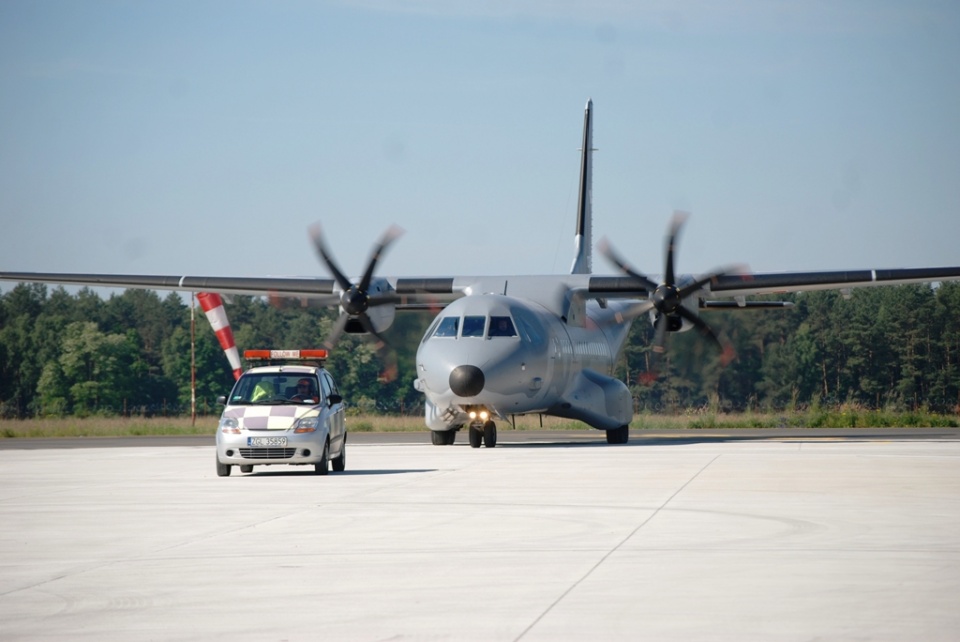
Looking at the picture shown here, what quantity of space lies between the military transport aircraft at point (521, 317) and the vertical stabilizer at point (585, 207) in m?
3.38

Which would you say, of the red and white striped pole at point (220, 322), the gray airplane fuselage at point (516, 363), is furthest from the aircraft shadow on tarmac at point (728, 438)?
the red and white striped pole at point (220, 322)

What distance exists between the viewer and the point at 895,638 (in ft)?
23.4

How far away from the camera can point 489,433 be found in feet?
96.9

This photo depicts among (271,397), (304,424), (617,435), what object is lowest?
(617,435)

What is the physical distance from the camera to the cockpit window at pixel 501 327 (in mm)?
28516

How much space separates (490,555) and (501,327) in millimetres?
18056

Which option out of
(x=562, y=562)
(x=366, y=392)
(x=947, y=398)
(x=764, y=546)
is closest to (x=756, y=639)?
(x=562, y=562)

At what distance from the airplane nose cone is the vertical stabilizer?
1406 centimetres

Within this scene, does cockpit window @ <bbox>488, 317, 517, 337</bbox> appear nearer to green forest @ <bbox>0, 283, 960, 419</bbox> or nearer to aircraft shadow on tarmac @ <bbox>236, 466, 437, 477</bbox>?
aircraft shadow on tarmac @ <bbox>236, 466, 437, 477</bbox>

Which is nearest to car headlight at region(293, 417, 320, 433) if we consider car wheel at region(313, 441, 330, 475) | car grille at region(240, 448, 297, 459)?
car grille at region(240, 448, 297, 459)

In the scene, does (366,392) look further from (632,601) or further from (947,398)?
(632,601)

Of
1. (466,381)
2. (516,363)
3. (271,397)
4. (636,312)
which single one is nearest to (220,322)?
(636,312)

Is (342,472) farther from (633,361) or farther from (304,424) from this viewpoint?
(633,361)

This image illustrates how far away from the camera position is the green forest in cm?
8569
